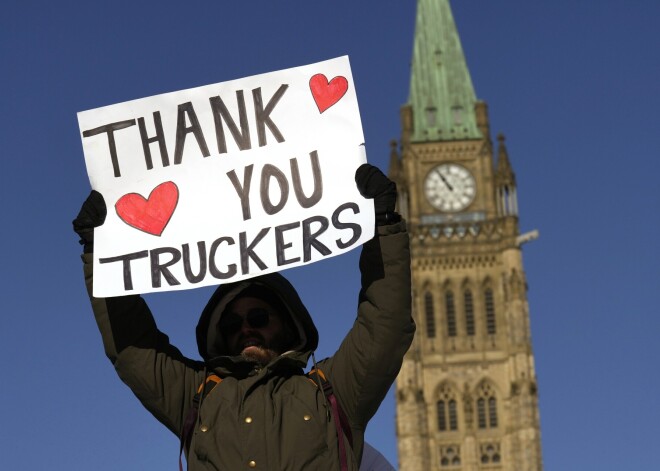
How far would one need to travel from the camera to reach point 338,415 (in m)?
5.50

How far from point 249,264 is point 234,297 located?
0.12 m

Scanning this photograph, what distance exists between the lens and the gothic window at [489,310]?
2803 inches

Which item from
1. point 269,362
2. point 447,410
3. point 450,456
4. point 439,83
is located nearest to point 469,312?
point 447,410

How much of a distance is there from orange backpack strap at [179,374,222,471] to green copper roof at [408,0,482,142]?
226 feet

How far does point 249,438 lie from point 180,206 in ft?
2.80

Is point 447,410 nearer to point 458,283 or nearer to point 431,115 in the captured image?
point 458,283

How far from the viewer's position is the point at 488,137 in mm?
74188

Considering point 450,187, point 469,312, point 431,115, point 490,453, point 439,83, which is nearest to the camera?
point 490,453

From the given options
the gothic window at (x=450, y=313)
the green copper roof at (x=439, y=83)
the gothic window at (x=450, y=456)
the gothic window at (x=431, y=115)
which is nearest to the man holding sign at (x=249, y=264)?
the gothic window at (x=450, y=456)

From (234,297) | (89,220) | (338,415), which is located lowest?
(338,415)

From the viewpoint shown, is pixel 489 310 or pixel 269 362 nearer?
pixel 269 362

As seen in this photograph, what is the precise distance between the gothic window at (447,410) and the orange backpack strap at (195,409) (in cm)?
6462

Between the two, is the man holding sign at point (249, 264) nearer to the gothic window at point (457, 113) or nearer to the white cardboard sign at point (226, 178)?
the white cardboard sign at point (226, 178)

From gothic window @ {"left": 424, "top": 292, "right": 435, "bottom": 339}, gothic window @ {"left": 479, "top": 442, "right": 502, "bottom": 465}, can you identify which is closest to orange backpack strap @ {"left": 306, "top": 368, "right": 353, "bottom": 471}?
gothic window @ {"left": 479, "top": 442, "right": 502, "bottom": 465}
